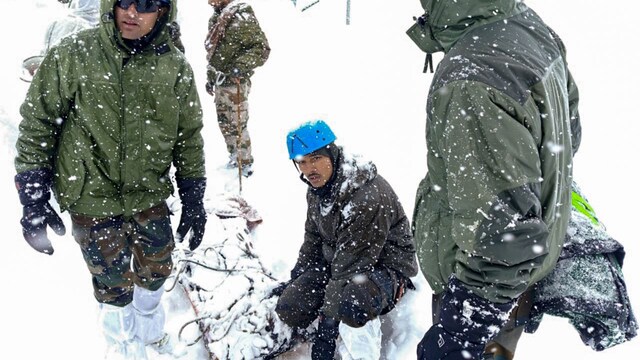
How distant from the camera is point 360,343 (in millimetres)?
3037

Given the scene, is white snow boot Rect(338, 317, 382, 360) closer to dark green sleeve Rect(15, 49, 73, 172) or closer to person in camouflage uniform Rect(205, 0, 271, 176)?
dark green sleeve Rect(15, 49, 73, 172)

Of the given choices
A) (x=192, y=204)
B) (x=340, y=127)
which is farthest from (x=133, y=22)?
(x=340, y=127)

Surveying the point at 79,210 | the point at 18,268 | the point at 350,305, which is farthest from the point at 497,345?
the point at 18,268

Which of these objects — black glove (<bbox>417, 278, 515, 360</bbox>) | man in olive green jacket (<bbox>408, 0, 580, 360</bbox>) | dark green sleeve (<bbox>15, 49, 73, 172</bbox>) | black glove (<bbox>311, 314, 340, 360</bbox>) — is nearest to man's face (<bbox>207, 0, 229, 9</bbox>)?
dark green sleeve (<bbox>15, 49, 73, 172</bbox>)

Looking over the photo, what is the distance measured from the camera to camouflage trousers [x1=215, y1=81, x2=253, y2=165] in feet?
17.3

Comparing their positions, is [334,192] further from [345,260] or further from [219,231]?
[219,231]

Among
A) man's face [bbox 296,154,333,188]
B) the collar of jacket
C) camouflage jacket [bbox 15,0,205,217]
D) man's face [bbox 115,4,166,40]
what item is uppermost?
the collar of jacket

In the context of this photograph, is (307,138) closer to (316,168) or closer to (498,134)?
(316,168)

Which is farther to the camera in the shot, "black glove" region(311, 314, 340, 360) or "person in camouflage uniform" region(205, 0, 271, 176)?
"person in camouflage uniform" region(205, 0, 271, 176)

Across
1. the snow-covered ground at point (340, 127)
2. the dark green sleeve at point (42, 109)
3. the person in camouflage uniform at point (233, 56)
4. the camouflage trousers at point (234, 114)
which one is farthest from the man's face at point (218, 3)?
the dark green sleeve at point (42, 109)

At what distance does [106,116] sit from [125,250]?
29.7 inches

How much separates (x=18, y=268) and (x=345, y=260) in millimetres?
2487

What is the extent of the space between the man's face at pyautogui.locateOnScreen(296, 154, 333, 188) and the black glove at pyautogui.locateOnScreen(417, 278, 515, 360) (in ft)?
5.07

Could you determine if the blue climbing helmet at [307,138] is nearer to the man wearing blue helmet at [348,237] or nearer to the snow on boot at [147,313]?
the man wearing blue helmet at [348,237]
